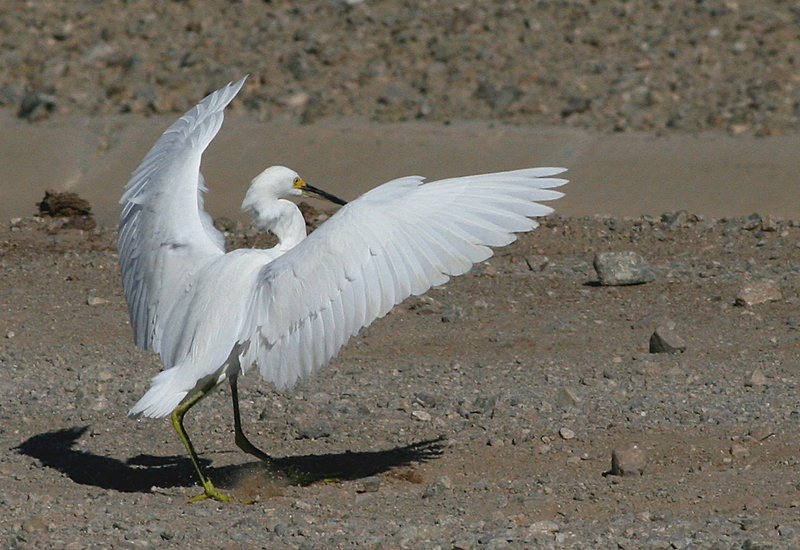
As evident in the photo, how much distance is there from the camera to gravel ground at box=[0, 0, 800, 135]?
14.1m

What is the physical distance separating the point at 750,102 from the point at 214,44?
6542 millimetres

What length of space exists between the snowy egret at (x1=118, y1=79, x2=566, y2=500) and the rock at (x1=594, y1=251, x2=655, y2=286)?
11.1 feet

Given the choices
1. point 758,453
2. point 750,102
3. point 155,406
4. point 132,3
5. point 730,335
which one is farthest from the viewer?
point 132,3

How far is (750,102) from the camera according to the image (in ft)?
44.8

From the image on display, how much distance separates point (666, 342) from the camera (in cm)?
777

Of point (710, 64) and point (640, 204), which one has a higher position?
point (710, 64)

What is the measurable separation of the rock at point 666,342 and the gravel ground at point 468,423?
56 mm

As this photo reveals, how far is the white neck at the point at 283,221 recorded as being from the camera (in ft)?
21.2

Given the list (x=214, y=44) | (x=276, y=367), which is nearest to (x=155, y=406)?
(x=276, y=367)

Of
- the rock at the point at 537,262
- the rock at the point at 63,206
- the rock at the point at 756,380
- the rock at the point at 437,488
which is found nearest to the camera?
the rock at the point at 437,488

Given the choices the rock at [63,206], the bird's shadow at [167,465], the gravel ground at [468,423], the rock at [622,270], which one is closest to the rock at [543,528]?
the gravel ground at [468,423]

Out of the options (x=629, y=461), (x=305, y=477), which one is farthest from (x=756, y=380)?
(x=305, y=477)

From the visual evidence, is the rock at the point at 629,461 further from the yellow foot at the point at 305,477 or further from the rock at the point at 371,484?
the yellow foot at the point at 305,477

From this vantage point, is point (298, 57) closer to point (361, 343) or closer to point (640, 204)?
point (640, 204)
